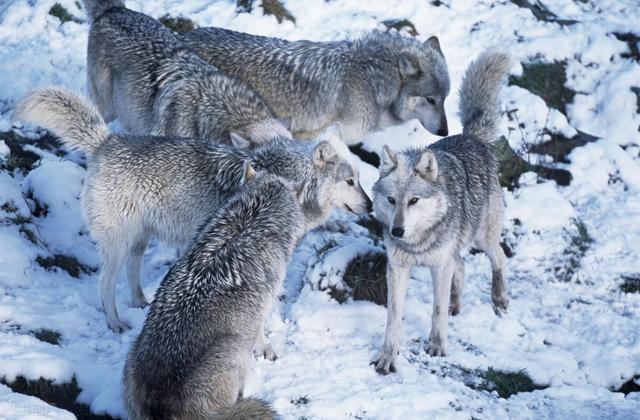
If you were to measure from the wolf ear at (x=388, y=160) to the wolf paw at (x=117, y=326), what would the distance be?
2549 millimetres

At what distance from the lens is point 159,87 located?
308 inches

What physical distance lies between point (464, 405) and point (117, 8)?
19.1 ft

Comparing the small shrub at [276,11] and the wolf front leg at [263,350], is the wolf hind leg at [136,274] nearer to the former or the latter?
the wolf front leg at [263,350]

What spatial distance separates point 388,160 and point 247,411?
8.59ft

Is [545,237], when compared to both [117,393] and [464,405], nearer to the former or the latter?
[464,405]

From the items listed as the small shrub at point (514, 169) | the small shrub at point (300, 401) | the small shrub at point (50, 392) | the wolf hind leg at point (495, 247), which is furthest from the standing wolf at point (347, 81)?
the small shrub at point (50, 392)

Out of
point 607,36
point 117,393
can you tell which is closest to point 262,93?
point 117,393

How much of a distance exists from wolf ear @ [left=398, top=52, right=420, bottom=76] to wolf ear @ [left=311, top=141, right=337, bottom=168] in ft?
8.18

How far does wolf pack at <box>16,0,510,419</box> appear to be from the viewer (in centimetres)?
471

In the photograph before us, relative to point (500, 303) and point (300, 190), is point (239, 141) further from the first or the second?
point (500, 303)

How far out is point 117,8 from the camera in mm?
8578

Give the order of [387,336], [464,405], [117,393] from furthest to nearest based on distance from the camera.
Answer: [387,336] → [464,405] → [117,393]

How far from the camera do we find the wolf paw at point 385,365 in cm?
604

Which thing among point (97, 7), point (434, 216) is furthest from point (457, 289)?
point (97, 7)
